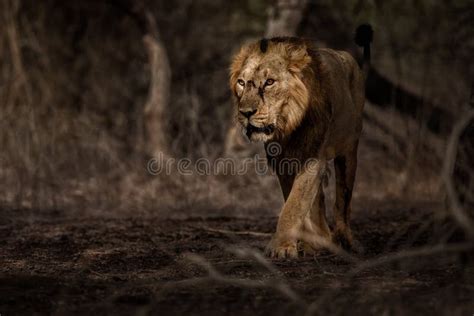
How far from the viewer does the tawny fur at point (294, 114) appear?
548cm

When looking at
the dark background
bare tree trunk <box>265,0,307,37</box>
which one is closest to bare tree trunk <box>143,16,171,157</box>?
the dark background

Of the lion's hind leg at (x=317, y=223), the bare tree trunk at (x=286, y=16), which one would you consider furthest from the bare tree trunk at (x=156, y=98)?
the lion's hind leg at (x=317, y=223)

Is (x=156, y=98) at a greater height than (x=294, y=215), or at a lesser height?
greater

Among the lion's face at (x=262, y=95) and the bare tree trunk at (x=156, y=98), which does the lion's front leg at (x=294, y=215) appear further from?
the bare tree trunk at (x=156, y=98)

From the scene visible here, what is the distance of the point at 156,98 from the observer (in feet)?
35.8

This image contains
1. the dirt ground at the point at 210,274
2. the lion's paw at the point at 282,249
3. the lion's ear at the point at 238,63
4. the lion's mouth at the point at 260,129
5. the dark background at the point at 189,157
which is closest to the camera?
the dirt ground at the point at 210,274

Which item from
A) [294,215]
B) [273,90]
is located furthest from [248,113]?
[294,215]

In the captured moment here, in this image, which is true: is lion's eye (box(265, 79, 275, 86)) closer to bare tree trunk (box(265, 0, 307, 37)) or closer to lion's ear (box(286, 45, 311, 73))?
lion's ear (box(286, 45, 311, 73))

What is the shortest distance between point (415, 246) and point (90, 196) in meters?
4.11

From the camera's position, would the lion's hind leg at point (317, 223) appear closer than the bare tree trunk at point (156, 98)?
Yes

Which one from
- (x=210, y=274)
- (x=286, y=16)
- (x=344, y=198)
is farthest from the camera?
(x=286, y=16)

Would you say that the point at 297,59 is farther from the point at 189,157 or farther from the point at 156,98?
the point at 156,98

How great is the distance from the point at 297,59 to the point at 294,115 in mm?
365

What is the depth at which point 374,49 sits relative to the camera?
11.5 metres
